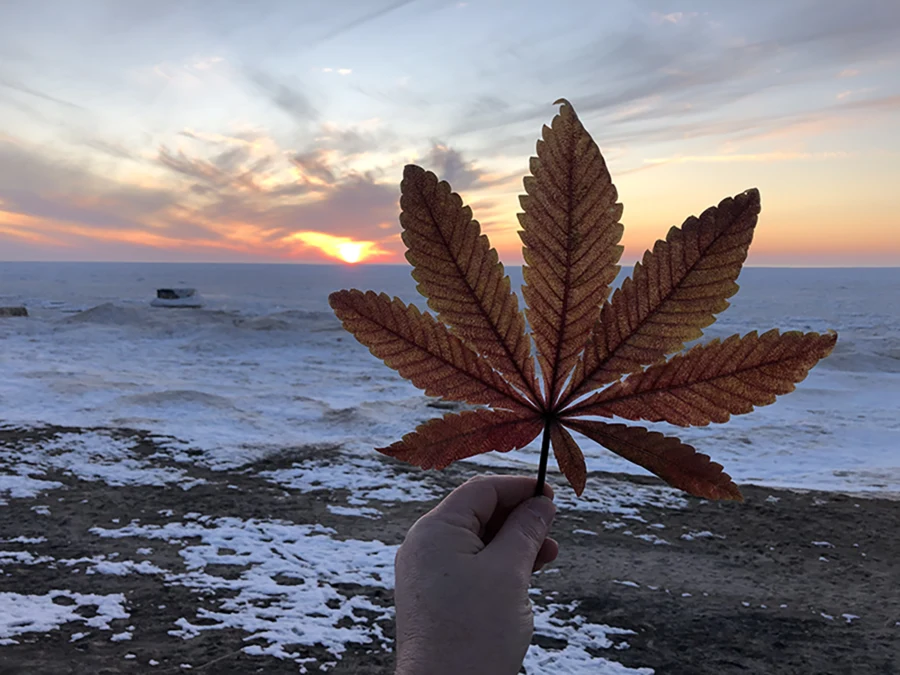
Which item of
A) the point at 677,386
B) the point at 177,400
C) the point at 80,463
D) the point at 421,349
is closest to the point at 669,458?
the point at 677,386

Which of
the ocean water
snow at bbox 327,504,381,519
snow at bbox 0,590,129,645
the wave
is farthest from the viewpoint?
the wave

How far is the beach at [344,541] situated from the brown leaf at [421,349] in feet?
13.9

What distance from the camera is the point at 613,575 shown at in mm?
6152

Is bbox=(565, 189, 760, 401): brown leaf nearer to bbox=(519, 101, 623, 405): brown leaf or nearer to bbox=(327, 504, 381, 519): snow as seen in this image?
bbox=(519, 101, 623, 405): brown leaf

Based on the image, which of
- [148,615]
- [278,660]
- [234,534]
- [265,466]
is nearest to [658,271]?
[278,660]

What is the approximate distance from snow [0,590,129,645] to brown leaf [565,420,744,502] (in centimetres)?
546

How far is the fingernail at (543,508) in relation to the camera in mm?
1203

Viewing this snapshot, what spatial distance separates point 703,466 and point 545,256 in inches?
17.2

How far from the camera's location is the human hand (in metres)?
1.12

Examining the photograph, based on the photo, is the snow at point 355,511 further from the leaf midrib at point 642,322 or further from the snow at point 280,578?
the leaf midrib at point 642,322

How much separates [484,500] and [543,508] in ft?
0.44

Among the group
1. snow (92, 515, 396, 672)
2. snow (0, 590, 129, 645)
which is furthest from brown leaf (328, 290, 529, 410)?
snow (0, 590, 129, 645)

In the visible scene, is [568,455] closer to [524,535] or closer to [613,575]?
[524,535]

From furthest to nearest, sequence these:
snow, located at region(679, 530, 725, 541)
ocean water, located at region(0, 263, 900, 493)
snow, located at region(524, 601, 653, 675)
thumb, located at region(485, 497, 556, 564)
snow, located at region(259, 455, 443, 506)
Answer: ocean water, located at region(0, 263, 900, 493), snow, located at region(259, 455, 443, 506), snow, located at region(679, 530, 725, 541), snow, located at region(524, 601, 653, 675), thumb, located at region(485, 497, 556, 564)
